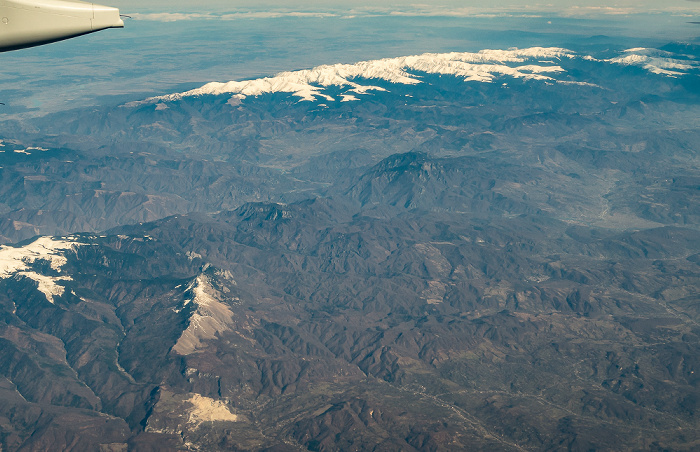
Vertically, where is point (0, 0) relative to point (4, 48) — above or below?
above

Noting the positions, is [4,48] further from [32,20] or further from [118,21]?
[118,21]

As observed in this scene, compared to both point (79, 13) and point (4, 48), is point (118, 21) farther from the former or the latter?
point (4, 48)

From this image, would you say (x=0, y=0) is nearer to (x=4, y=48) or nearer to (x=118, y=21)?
(x=4, y=48)

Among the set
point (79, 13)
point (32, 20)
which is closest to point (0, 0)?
point (32, 20)

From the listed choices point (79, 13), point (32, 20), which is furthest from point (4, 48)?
point (79, 13)
